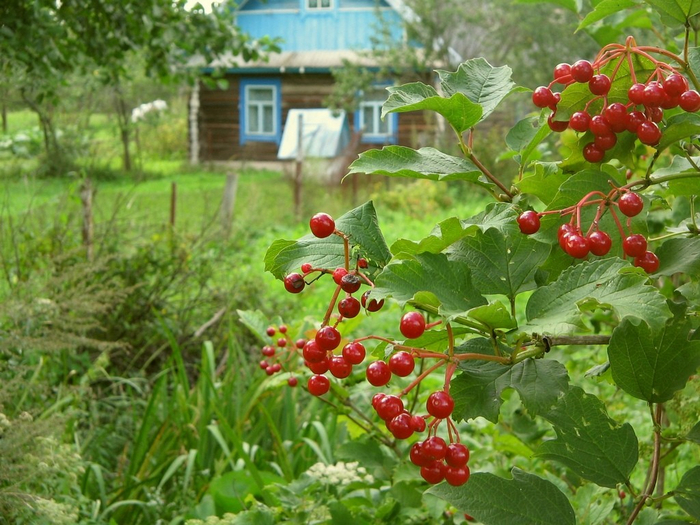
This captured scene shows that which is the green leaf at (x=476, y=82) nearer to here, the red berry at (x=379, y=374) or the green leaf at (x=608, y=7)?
the green leaf at (x=608, y=7)

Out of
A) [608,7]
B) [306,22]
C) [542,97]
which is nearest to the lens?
[542,97]

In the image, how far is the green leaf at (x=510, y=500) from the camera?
1005 millimetres

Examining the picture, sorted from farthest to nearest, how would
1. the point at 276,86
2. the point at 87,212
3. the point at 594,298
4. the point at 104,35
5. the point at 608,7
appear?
the point at 276,86, the point at 87,212, the point at 104,35, the point at 608,7, the point at 594,298

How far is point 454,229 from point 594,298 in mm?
172

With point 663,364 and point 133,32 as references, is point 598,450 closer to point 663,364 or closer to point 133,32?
point 663,364

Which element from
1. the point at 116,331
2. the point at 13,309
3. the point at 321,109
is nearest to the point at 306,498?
the point at 13,309

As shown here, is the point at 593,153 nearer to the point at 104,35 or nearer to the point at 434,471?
the point at 434,471

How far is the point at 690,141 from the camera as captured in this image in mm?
1042

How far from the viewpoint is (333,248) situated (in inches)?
37.1

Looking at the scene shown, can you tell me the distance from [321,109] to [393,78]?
2123 mm

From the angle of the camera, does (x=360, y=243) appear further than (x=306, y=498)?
No

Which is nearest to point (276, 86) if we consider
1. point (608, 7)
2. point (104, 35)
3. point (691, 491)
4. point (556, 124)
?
point (104, 35)

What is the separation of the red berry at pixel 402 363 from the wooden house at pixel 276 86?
14738 millimetres

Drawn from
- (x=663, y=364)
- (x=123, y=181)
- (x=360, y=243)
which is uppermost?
(x=360, y=243)
